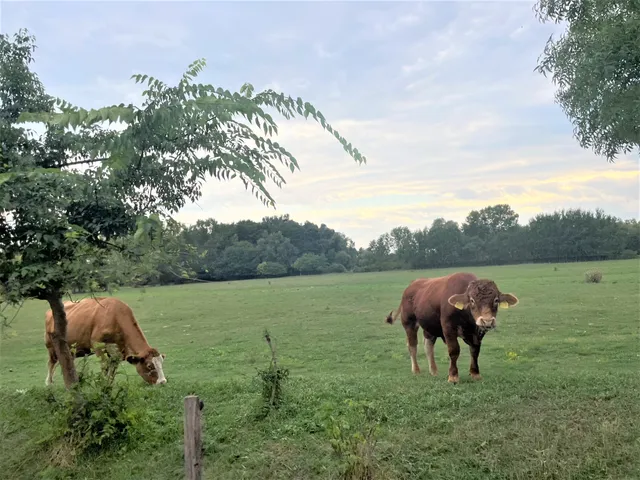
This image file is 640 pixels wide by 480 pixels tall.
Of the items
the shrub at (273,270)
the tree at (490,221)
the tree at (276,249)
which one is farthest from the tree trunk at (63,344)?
the tree at (490,221)

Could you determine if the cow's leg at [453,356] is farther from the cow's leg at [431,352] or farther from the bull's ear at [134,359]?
the bull's ear at [134,359]

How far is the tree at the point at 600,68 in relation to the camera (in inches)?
241

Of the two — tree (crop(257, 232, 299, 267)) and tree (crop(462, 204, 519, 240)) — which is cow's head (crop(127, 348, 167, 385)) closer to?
tree (crop(257, 232, 299, 267))

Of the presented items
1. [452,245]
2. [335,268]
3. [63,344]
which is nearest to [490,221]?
[452,245]

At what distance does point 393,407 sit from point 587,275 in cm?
2594

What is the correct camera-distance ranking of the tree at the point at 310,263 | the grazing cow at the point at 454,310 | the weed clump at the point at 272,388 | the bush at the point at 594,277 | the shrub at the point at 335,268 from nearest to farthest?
the weed clump at the point at 272,388 → the grazing cow at the point at 454,310 → the bush at the point at 594,277 → the tree at the point at 310,263 → the shrub at the point at 335,268

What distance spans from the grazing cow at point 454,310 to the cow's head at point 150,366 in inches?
188

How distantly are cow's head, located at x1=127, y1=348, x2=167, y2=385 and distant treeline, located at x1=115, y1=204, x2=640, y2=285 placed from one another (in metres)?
22.1

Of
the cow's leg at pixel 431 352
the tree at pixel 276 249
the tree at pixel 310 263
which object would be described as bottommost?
the cow's leg at pixel 431 352

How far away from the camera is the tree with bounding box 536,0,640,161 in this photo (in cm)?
613

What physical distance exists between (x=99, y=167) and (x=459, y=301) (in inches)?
230

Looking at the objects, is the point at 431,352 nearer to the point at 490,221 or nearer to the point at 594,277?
the point at 594,277

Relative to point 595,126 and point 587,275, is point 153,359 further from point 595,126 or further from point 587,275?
point 587,275

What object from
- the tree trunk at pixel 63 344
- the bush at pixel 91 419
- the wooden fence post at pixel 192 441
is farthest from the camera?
the tree trunk at pixel 63 344
